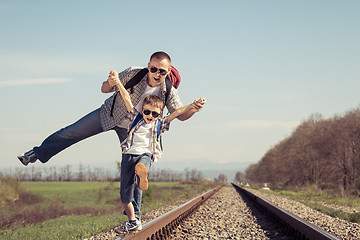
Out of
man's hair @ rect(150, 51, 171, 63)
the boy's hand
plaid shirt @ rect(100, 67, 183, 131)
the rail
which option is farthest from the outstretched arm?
the rail

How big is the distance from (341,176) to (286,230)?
113 feet

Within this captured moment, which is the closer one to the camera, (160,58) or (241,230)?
(160,58)

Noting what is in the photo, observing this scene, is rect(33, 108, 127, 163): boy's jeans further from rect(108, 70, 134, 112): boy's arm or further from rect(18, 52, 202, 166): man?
rect(108, 70, 134, 112): boy's arm

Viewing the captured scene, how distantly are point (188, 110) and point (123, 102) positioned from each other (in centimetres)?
63

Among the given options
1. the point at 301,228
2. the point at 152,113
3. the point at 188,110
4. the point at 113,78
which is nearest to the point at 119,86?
the point at 113,78

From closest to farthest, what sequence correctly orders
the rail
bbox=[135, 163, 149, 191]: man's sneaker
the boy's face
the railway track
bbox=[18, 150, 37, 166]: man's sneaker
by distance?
1. bbox=[135, 163, 149, 191]: man's sneaker
2. the boy's face
3. bbox=[18, 150, 37, 166]: man's sneaker
4. the rail
5. the railway track

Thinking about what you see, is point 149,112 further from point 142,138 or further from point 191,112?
point 191,112

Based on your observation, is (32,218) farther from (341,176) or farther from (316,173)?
(316,173)

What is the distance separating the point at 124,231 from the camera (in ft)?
13.3

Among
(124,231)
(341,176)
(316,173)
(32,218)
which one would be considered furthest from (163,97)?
(316,173)

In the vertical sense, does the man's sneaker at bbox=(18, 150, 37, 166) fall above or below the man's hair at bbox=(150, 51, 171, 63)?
below

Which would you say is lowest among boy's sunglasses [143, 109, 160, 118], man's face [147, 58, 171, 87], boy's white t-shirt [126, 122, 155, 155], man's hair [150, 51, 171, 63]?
boy's white t-shirt [126, 122, 155, 155]

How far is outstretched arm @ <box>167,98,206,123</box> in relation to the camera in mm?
3771

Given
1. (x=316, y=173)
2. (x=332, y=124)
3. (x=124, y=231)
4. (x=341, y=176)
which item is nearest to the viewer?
(x=124, y=231)
